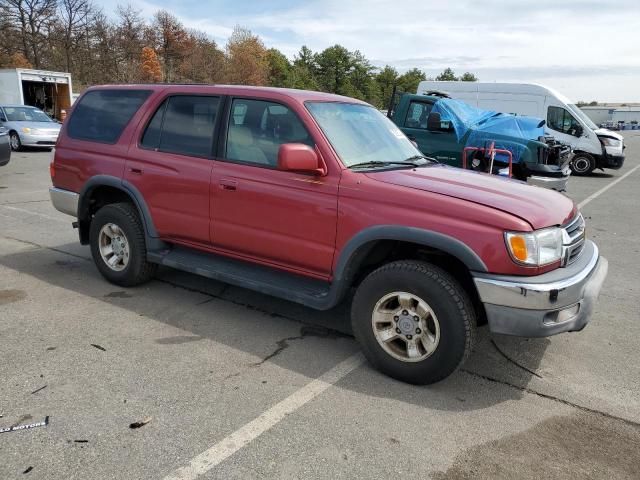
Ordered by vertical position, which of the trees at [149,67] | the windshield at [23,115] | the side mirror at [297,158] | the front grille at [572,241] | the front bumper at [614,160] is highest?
the trees at [149,67]

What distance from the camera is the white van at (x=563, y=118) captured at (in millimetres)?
15867

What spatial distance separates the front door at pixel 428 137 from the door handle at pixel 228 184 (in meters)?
7.55

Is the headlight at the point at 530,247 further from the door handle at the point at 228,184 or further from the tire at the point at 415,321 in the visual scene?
the door handle at the point at 228,184

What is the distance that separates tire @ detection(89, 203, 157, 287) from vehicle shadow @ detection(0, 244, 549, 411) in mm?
151

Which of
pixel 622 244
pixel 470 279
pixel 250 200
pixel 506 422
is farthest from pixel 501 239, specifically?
pixel 622 244

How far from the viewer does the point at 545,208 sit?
3332 mm

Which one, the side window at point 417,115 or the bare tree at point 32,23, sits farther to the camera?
the bare tree at point 32,23

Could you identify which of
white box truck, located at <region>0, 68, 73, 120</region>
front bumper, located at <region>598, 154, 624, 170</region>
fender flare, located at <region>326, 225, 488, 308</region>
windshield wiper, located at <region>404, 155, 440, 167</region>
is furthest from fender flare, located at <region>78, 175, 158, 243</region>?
white box truck, located at <region>0, 68, 73, 120</region>

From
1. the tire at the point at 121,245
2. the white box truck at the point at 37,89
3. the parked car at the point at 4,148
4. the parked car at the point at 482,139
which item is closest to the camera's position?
the tire at the point at 121,245

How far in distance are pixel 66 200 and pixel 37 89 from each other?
2567 centimetres

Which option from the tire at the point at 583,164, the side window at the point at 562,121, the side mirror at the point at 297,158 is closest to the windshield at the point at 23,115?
the side window at the point at 562,121

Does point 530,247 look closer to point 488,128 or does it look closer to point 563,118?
point 488,128

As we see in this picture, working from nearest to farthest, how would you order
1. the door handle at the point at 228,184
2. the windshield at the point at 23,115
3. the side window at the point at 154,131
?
the door handle at the point at 228,184, the side window at the point at 154,131, the windshield at the point at 23,115

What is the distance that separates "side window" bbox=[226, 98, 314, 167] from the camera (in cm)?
389
